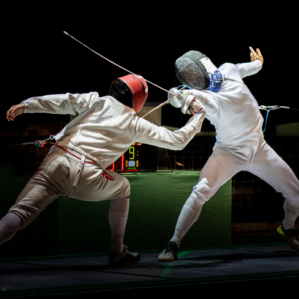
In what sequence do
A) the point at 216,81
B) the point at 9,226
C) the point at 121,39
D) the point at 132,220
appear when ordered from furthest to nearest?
the point at 121,39, the point at 132,220, the point at 216,81, the point at 9,226

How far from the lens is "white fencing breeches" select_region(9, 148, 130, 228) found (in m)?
2.04

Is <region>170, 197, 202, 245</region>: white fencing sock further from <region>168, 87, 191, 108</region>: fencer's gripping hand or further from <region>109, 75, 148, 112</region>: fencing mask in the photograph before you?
<region>109, 75, 148, 112</region>: fencing mask

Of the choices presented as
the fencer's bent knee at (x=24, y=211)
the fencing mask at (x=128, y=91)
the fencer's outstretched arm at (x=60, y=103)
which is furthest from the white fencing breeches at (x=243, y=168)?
the fencer's bent knee at (x=24, y=211)

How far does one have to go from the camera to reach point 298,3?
4125 millimetres

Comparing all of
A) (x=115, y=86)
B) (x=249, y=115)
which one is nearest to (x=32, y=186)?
(x=115, y=86)

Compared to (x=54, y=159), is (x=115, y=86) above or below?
above

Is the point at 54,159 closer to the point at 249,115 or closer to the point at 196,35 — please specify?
the point at 249,115

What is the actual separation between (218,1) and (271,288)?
289cm

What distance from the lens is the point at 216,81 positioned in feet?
8.68

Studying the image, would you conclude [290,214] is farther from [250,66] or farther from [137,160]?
[137,160]

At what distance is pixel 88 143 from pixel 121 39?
196cm

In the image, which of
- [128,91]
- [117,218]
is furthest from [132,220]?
[128,91]

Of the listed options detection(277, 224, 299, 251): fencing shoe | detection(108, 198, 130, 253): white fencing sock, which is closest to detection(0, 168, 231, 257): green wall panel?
detection(277, 224, 299, 251): fencing shoe

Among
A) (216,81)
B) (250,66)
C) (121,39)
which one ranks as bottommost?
(216,81)
